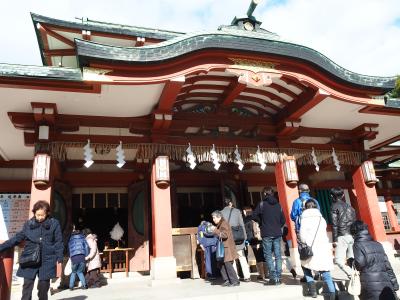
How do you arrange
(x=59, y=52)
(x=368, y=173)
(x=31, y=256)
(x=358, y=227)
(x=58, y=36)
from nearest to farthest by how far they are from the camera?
(x=358, y=227) < (x=31, y=256) < (x=58, y=36) < (x=368, y=173) < (x=59, y=52)

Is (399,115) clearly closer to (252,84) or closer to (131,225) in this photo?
(252,84)

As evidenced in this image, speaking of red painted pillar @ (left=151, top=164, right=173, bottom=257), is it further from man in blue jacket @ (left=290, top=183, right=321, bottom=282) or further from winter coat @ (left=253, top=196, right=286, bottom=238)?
man in blue jacket @ (left=290, top=183, right=321, bottom=282)

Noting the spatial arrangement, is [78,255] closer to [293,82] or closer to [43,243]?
[43,243]

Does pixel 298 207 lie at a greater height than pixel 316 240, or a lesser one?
greater

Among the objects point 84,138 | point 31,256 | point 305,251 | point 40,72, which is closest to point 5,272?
point 31,256

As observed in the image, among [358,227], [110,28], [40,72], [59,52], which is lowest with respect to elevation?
[358,227]

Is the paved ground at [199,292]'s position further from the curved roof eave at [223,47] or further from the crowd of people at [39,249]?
the curved roof eave at [223,47]

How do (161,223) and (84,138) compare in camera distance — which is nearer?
(161,223)

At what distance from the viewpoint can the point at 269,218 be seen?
6.84 m

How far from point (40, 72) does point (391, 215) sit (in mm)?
15661

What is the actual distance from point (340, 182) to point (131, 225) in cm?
897

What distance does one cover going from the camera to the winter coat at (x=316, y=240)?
5.54 metres

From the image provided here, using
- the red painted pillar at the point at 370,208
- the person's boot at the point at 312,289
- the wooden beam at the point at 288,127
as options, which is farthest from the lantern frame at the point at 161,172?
the red painted pillar at the point at 370,208

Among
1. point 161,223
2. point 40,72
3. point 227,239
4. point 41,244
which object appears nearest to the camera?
point 41,244
